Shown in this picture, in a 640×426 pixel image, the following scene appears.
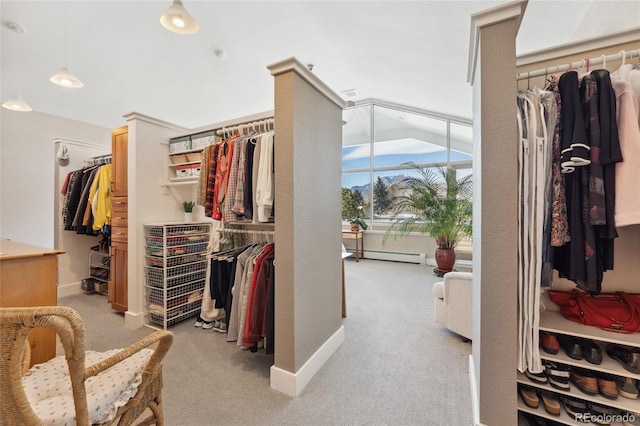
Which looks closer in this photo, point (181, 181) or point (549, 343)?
point (549, 343)

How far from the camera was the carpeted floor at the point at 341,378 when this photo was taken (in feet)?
4.69

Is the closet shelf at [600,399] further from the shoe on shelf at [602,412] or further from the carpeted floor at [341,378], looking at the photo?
the carpeted floor at [341,378]

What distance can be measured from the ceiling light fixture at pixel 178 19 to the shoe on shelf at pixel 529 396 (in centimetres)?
323

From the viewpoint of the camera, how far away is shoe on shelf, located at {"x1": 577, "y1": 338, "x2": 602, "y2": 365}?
1132 mm

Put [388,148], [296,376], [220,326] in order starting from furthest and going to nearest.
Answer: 1. [388,148]
2. [220,326]
3. [296,376]

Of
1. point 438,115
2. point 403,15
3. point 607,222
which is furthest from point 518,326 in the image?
point 438,115

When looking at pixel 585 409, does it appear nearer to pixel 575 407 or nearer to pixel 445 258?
pixel 575 407

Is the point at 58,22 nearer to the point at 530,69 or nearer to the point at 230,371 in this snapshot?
the point at 230,371

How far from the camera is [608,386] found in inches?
44.1

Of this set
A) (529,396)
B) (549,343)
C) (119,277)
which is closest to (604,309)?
(549,343)

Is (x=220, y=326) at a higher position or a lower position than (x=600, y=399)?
lower

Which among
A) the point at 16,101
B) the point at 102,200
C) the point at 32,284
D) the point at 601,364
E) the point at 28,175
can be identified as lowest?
the point at 601,364

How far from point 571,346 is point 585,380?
14 centimetres

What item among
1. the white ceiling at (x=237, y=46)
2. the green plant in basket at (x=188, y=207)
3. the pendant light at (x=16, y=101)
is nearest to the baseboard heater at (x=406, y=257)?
the white ceiling at (x=237, y=46)
